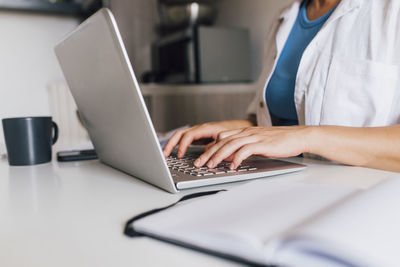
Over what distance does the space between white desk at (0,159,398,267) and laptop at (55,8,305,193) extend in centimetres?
3

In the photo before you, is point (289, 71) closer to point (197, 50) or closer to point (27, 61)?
point (197, 50)

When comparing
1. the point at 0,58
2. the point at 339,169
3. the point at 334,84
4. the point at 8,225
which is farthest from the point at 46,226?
the point at 0,58

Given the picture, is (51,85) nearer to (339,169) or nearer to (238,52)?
(238,52)

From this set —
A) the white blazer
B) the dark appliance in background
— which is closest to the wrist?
the white blazer

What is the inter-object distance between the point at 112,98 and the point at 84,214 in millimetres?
188

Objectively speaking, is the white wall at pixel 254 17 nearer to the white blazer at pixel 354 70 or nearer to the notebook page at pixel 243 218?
the white blazer at pixel 354 70

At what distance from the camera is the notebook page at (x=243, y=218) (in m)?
0.30

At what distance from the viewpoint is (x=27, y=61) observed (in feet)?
7.39

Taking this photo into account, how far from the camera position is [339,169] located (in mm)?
641

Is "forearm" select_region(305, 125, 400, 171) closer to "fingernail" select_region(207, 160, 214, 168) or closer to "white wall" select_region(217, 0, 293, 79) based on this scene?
"fingernail" select_region(207, 160, 214, 168)

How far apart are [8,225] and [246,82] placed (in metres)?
2.06

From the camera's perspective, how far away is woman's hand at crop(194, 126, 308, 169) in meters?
0.60

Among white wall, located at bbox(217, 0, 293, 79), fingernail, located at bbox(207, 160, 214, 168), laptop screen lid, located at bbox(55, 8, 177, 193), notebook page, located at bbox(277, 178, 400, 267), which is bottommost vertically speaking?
fingernail, located at bbox(207, 160, 214, 168)

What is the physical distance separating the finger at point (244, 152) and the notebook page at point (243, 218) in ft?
0.44
